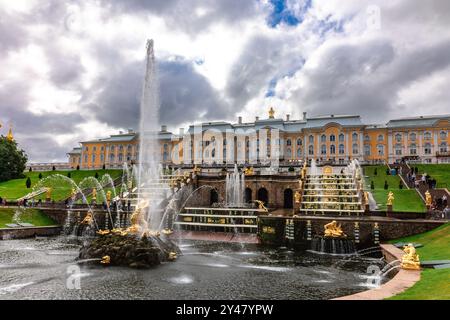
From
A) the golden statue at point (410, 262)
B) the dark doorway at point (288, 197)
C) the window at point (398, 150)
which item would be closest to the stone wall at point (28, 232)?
the dark doorway at point (288, 197)

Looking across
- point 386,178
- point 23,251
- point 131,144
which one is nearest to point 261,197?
point 386,178

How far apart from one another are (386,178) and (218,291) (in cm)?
4146

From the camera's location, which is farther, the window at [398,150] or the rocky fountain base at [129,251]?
the window at [398,150]

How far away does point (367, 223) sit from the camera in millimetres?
23172

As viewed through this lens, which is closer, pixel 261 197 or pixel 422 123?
pixel 261 197

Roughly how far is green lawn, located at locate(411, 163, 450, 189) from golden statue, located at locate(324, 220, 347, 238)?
2646cm

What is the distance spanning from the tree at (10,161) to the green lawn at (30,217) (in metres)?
36.7

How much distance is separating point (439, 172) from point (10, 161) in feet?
244

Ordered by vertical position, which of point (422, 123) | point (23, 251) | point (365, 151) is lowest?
point (23, 251)

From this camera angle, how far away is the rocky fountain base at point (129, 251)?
1620 cm

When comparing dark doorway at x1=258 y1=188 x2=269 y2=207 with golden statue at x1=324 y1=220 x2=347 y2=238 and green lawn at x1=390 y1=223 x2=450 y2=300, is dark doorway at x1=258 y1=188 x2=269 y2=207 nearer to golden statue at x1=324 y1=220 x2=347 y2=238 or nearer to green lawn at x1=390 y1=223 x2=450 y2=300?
golden statue at x1=324 y1=220 x2=347 y2=238

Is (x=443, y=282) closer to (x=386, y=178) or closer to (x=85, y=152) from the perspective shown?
(x=386, y=178)

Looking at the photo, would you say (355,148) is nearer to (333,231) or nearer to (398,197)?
(398,197)

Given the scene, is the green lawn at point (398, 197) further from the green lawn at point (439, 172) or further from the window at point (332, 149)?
the window at point (332, 149)
